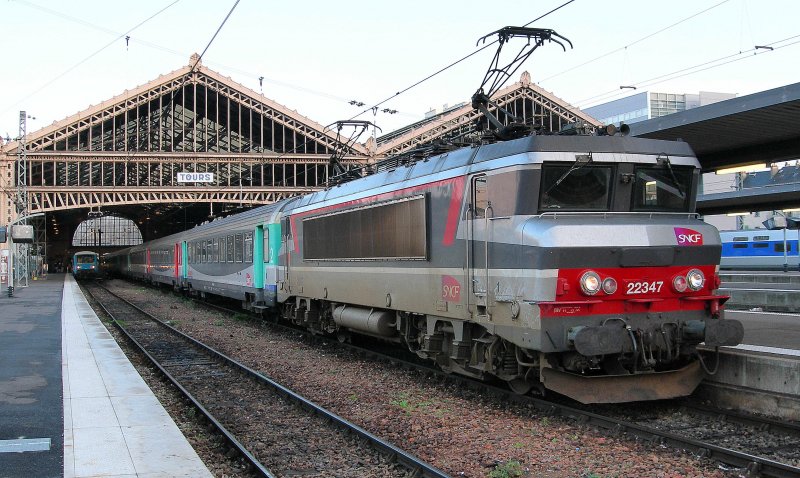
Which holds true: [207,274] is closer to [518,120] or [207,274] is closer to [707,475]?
[518,120]

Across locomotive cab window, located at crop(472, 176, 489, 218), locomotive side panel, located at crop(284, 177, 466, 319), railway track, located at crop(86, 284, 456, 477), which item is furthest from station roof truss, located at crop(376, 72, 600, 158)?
locomotive cab window, located at crop(472, 176, 489, 218)

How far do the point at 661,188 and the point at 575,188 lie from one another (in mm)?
1252

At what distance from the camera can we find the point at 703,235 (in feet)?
29.3

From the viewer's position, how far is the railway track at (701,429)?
22.7 feet

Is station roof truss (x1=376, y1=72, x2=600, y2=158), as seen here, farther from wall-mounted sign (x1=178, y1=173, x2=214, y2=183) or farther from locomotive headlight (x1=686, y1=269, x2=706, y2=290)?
locomotive headlight (x1=686, y1=269, x2=706, y2=290)

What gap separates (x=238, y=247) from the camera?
23828 millimetres

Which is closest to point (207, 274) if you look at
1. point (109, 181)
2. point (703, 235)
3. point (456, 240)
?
point (456, 240)

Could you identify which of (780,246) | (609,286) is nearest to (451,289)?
(609,286)

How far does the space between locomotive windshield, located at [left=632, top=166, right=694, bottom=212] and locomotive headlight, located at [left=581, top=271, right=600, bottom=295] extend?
130cm

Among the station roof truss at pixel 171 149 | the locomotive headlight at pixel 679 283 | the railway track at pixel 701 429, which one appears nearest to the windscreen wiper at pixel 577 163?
the locomotive headlight at pixel 679 283

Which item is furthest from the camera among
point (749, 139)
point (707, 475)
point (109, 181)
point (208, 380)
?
point (109, 181)

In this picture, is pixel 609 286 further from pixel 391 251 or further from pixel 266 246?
pixel 266 246

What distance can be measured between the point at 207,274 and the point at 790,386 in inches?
949

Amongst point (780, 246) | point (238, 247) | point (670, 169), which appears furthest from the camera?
point (780, 246)
